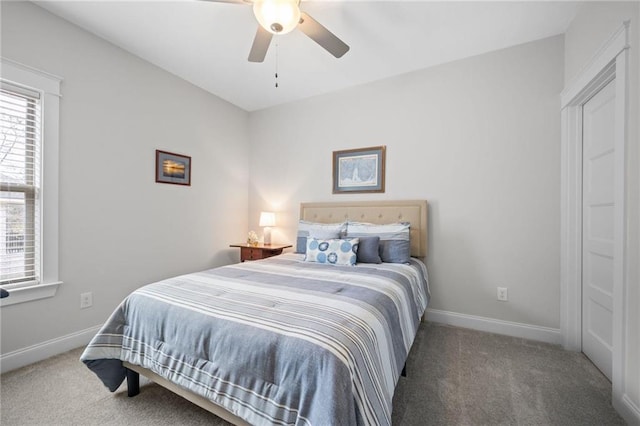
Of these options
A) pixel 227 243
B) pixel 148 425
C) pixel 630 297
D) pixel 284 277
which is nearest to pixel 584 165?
pixel 630 297

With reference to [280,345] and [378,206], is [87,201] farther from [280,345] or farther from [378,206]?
[378,206]

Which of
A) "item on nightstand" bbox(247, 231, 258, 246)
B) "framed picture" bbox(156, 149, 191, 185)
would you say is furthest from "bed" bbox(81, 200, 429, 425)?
"item on nightstand" bbox(247, 231, 258, 246)

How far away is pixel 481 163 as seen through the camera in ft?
8.63

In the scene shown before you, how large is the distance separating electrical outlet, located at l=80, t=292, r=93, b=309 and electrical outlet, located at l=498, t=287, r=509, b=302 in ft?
12.3

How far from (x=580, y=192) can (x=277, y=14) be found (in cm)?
265

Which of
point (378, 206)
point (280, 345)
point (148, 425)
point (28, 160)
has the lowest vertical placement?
point (148, 425)

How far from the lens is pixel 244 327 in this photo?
1.18 m

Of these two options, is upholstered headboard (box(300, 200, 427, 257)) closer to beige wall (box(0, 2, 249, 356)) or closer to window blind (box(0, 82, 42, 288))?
beige wall (box(0, 2, 249, 356))

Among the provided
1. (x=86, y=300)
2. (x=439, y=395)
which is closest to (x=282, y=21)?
(x=439, y=395)

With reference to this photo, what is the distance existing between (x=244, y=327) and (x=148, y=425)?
0.89 metres

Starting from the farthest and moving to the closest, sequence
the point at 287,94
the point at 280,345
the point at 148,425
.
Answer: the point at 287,94
the point at 148,425
the point at 280,345

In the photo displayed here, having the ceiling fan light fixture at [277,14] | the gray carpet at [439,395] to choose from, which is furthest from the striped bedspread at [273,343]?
the ceiling fan light fixture at [277,14]

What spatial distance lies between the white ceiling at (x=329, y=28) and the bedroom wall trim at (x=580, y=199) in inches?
25.8

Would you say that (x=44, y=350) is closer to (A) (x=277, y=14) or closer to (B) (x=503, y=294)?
(A) (x=277, y=14)
